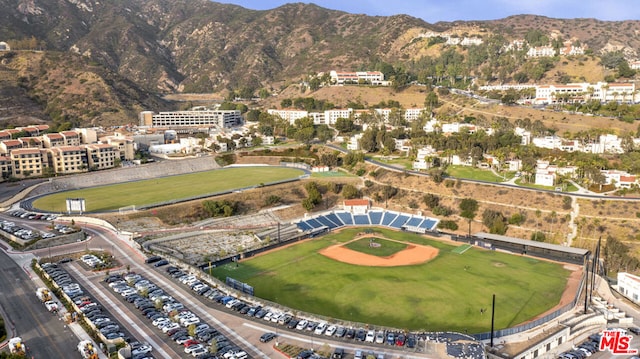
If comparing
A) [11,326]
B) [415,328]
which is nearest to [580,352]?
[415,328]

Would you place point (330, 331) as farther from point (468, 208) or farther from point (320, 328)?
point (468, 208)

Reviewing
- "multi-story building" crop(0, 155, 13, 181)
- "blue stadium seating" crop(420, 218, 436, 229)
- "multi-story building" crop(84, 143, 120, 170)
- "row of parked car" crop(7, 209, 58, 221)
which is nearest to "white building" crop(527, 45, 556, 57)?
"blue stadium seating" crop(420, 218, 436, 229)

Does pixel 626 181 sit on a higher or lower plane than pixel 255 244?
higher

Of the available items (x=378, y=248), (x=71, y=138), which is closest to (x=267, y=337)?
(x=378, y=248)

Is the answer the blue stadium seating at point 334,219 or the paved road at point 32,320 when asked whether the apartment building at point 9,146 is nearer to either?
the paved road at point 32,320

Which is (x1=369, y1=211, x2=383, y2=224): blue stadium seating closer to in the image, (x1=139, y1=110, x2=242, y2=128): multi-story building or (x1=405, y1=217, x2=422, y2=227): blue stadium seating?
(x1=405, y1=217, x2=422, y2=227): blue stadium seating

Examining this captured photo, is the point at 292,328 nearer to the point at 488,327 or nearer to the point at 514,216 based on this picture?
the point at 488,327
